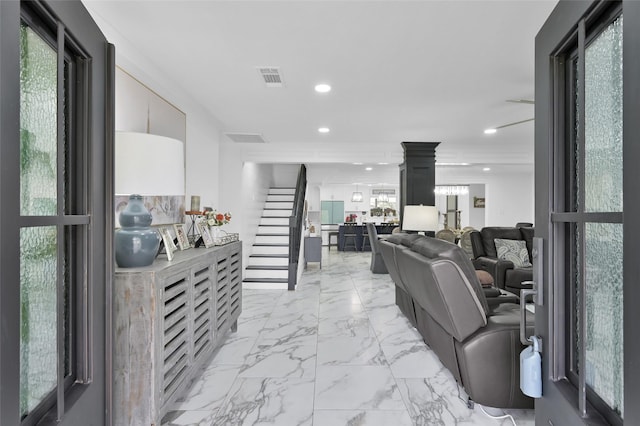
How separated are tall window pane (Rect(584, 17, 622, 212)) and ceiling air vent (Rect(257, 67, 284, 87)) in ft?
8.40

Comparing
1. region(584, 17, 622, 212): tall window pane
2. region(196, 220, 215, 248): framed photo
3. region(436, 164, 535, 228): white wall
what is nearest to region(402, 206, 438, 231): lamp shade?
region(196, 220, 215, 248): framed photo

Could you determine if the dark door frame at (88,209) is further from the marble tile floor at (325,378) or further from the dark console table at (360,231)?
the dark console table at (360,231)

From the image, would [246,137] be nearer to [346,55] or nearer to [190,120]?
[190,120]

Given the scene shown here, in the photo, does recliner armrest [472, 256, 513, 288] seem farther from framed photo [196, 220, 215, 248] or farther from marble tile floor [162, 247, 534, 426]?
framed photo [196, 220, 215, 248]

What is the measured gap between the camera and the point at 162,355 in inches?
76.4

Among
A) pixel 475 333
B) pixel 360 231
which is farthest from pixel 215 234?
pixel 360 231

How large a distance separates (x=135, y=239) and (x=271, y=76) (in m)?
1.97

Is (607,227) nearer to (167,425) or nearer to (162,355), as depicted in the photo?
(162,355)

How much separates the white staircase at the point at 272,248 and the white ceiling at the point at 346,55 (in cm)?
250

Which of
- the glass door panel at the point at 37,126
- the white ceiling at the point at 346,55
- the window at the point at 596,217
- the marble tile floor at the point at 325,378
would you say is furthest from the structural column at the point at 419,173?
the glass door panel at the point at 37,126

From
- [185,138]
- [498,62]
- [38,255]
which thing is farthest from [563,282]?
[185,138]

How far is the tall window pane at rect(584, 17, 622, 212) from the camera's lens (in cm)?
83

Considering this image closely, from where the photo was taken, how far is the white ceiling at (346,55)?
2221 millimetres

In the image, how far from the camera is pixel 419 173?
242 inches
